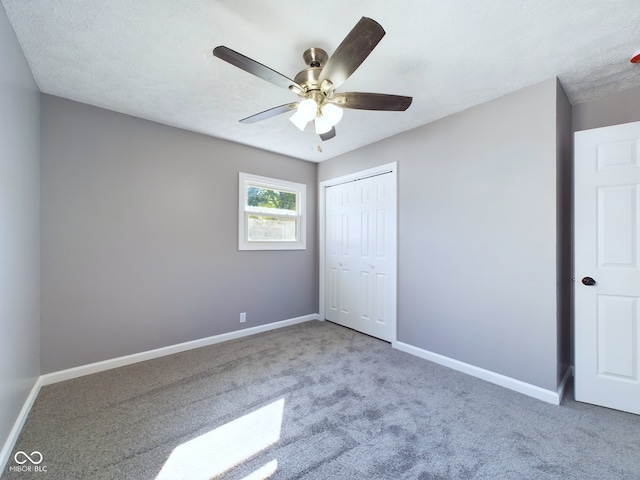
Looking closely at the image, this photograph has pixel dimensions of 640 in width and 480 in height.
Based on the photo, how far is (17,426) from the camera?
1.71 m

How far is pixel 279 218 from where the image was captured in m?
3.97

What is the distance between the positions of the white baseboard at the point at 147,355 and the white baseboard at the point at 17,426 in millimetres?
136

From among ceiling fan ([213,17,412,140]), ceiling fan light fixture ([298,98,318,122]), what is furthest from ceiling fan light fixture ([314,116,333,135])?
ceiling fan light fixture ([298,98,318,122])

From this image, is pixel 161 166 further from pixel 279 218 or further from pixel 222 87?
pixel 279 218

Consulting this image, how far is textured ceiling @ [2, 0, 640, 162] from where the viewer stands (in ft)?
4.90

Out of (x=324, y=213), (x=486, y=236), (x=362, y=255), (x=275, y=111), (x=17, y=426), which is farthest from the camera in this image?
(x=324, y=213)

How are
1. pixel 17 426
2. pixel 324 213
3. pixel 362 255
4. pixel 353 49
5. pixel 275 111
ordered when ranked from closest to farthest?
pixel 353 49 < pixel 17 426 < pixel 275 111 < pixel 362 255 < pixel 324 213

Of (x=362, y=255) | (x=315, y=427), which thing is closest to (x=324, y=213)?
(x=362, y=255)

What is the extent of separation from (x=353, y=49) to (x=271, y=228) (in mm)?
2821

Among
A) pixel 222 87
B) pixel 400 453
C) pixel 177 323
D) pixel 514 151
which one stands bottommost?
pixel 400 453

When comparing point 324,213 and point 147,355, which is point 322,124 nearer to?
point 324,213

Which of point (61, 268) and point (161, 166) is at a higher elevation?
point (161, 166)

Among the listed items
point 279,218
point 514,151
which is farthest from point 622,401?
point 279,218

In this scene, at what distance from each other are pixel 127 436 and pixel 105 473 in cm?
29
